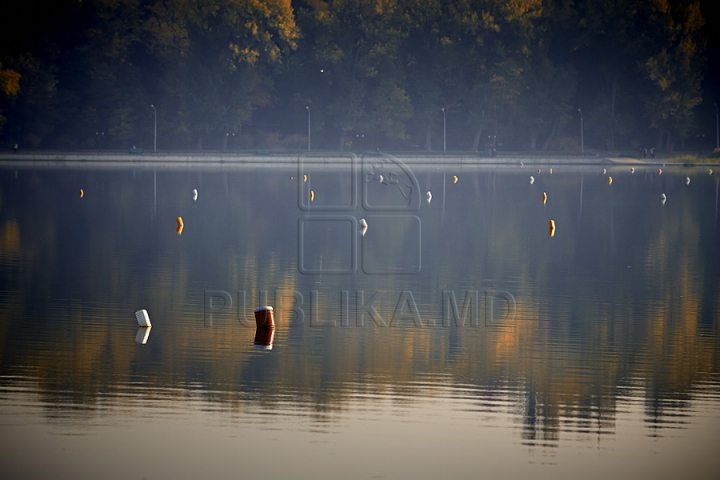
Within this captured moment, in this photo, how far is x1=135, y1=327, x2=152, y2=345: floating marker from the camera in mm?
13461

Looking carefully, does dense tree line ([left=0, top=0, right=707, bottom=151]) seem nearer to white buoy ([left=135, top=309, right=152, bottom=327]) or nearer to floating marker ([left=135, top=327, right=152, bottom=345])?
white buoy ([left=135, top=309, right=152, bottom=327])

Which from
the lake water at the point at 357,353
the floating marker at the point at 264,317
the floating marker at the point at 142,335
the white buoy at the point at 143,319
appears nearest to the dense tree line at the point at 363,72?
the lake water at the point at 357,353

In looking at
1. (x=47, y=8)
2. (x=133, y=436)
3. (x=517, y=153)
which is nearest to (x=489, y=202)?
(x=133, y=436)

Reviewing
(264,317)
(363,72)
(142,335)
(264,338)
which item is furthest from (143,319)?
(363,72)

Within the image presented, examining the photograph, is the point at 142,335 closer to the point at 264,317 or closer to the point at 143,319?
the point at 143,319

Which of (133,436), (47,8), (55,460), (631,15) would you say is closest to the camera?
(55,460)

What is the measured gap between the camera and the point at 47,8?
306ft

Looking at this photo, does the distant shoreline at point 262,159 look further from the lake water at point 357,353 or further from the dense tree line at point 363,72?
the lake water at point 357,353

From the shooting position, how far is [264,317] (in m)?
14.2

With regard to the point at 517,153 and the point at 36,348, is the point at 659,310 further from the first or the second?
the point at 517,153

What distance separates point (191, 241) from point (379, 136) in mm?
76207

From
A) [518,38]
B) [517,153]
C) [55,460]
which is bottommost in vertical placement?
[55,460]

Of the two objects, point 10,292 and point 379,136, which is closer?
point 10,292

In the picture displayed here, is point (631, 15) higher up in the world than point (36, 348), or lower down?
higher up
